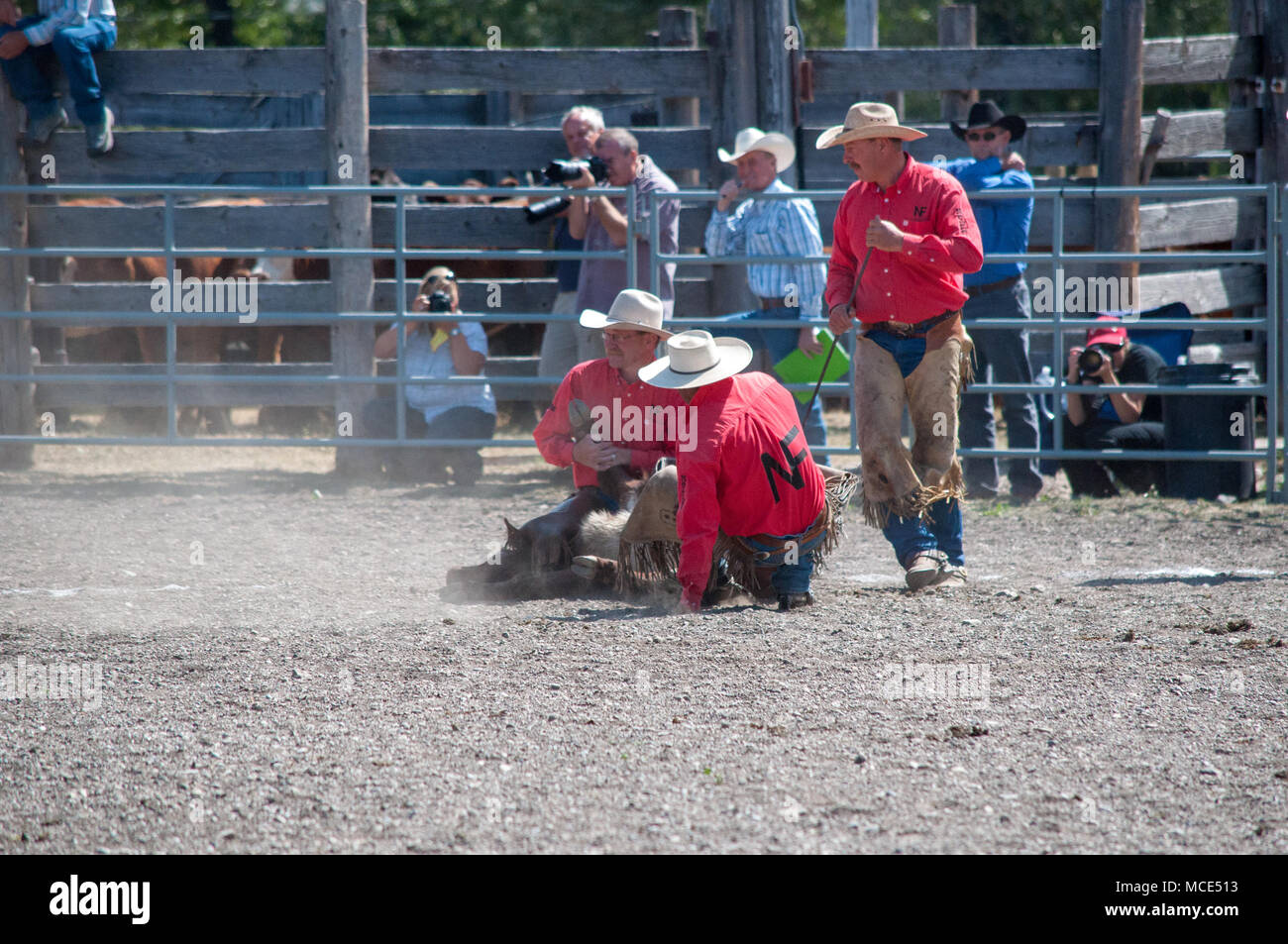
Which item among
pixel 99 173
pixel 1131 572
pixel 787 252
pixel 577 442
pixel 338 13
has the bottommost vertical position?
pixel 1131 572

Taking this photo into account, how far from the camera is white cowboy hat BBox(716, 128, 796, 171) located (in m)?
7.85

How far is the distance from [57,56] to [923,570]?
6.75 meters

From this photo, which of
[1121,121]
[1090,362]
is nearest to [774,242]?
[1090,362]

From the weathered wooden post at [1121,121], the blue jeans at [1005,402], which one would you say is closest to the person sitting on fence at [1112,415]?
the blue jeans at [1005,402]

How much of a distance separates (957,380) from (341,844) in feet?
10.7

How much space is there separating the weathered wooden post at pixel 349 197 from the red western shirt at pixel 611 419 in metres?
3.46

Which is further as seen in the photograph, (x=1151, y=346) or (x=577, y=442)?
(x=1151, y=346)

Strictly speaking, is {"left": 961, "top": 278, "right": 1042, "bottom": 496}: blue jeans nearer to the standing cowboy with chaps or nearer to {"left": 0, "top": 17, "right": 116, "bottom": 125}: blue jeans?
the standing cowboy with chaps

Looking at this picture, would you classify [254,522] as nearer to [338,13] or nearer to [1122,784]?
[338,13]

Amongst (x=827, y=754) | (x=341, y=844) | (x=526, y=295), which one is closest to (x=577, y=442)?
(x=827, y=754)

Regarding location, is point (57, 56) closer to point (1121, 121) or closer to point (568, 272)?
point (568, 272)

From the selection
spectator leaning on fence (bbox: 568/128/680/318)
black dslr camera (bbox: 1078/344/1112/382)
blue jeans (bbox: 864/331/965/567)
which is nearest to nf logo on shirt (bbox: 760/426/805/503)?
blue jeans (bbox: 864/331/965/567)

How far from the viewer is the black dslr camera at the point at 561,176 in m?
8.33

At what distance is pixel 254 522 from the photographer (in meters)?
7.25
